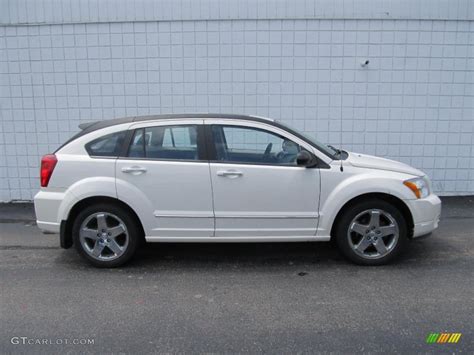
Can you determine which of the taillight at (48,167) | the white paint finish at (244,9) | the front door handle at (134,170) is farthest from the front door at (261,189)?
the white paint finish at (244,9)

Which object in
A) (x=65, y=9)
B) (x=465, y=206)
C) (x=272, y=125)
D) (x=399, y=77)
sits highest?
(x=65, y=9)

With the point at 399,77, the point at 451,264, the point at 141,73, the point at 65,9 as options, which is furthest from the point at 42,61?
the point at 451,264

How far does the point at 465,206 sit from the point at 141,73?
243 inches

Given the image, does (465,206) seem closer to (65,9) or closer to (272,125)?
(272,125)

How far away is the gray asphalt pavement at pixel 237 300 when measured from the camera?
9.99 feet

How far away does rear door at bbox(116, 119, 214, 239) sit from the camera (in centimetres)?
428

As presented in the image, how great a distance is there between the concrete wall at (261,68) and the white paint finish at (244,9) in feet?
0.06

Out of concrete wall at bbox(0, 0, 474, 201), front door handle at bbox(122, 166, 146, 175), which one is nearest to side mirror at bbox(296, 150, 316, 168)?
front door handle at bbox(122, 166, 146, 175)

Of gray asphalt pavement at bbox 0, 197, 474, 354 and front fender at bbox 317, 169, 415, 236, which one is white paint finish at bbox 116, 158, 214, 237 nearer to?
gray asphalt pavement at bbox 0, 197, 474, 354

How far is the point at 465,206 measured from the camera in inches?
278

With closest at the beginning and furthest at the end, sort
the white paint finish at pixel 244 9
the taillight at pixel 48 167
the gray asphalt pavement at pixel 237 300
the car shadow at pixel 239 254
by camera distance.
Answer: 1. the gray asphalt pavement at pixel 237 300
2. the taillight at pixel 48 167
3. the car shadow at pixel 239 254
4. the white paint finish at pixel 244 9

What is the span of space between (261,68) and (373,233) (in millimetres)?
3982

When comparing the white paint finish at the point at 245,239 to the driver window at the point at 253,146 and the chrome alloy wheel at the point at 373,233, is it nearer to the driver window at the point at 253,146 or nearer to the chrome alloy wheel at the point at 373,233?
the chrome alloy wheel at the point at 373,233

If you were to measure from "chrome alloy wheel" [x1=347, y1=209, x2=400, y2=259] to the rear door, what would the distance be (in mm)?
1554
